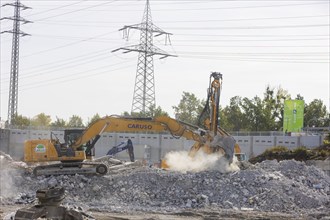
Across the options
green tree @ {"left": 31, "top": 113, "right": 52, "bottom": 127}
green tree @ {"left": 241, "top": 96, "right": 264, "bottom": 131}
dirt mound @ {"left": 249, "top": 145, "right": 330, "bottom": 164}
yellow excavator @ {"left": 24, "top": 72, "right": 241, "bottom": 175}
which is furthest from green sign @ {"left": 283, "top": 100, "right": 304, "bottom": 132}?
green tree @ {"left": 31, "top": 113, "right": 52, "bottom": 127}

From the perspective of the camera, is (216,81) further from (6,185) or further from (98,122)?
(6,185)

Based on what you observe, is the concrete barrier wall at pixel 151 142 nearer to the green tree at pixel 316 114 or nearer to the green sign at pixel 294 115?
the green sign at pixel 294 115

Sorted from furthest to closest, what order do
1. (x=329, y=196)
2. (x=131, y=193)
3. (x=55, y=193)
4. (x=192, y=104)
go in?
(x=192, y=104) → (x=329, y=196) → (x=131, y=193) → (x=55, y=193)

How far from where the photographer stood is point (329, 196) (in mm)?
22188

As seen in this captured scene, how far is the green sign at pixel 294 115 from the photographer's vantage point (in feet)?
163

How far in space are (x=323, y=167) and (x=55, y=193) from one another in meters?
22.8

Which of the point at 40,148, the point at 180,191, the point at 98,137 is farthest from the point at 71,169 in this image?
the point at 180,191

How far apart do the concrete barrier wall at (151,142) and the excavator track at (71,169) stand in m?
19.3

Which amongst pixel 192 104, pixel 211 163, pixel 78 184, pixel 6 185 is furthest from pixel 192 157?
pixel 192 104

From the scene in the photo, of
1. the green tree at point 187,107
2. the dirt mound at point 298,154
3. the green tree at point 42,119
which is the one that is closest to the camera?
the dirt mound at point 298,154

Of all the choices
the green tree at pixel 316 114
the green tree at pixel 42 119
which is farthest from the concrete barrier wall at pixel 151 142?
the green tree at pixel 42 119

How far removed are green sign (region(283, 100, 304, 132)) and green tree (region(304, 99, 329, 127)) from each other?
885 inches

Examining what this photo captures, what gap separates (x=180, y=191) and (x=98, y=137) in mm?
4385

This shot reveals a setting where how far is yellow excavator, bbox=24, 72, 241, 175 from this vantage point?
865 inches
